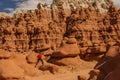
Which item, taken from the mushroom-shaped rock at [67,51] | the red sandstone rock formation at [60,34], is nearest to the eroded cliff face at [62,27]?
the red sandstone rock formation at [60,34]

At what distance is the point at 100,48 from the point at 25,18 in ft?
102

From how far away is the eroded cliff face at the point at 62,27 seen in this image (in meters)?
38.4

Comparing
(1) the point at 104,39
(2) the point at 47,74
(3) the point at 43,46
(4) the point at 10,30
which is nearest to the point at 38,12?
(4) the point at 10,30

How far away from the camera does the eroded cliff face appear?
126 feet

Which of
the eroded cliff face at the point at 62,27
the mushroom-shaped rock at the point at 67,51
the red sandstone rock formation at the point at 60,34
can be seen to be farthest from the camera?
the eroded cliff face at the point at 62,27

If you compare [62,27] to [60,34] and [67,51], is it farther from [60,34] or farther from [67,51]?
[67,51]

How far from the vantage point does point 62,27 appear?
5581cm

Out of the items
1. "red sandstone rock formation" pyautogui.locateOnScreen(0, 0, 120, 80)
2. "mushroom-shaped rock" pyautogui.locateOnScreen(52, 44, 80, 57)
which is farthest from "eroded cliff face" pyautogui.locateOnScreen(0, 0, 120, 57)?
"mushroom-shaped rock" pyautogui.locateOnScreen(52, 44, 80, 57)

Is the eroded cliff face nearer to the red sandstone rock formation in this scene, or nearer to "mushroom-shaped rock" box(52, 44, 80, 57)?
the red sandstone rock formation

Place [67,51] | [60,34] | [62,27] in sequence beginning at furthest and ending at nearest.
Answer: [62,27]
[60,34]
[67,51]

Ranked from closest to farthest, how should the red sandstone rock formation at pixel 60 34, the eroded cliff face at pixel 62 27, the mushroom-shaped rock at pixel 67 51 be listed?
the red sandstone rock formation at pixel 60 34
the mushroom-shaped rock at pixel 67 51
the eroded cliff face at pixel 62 27

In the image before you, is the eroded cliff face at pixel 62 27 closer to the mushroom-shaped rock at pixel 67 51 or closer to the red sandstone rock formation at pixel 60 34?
the red sandstone rock formation at pixel 60 34

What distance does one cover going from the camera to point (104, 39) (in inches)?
1492

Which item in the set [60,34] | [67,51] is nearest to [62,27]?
[60,34]
